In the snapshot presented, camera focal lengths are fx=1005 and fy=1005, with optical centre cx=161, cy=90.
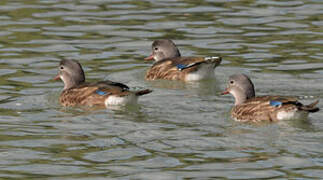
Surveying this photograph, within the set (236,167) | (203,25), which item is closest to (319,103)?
(236,167)

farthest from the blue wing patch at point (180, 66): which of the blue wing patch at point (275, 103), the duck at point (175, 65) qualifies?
the blue wing patch at point (275, 103)

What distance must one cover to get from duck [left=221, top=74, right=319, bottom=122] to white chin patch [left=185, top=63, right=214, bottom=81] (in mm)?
2401

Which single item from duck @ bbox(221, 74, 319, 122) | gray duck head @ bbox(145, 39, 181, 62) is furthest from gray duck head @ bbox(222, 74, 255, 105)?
gray duck head @ bbox(145, 39, 181, 62)

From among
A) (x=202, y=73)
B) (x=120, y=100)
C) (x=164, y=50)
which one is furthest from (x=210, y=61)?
(x=120, y=100)

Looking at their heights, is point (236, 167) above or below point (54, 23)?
below

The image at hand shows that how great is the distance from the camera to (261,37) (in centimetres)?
2136

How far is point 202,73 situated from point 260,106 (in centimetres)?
373

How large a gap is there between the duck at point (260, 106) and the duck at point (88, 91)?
1381 millimetres

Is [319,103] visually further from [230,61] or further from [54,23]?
[54,23]

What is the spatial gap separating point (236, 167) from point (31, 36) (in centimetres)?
1082

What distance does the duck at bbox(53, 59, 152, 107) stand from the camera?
15883 millimetres

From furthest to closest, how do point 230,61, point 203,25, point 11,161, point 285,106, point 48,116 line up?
point 203,25 < point 230,61 < point 48,116 < point 285,106 < point 11,161

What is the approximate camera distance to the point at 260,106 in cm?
1472

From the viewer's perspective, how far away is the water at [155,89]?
1212 centimetres
